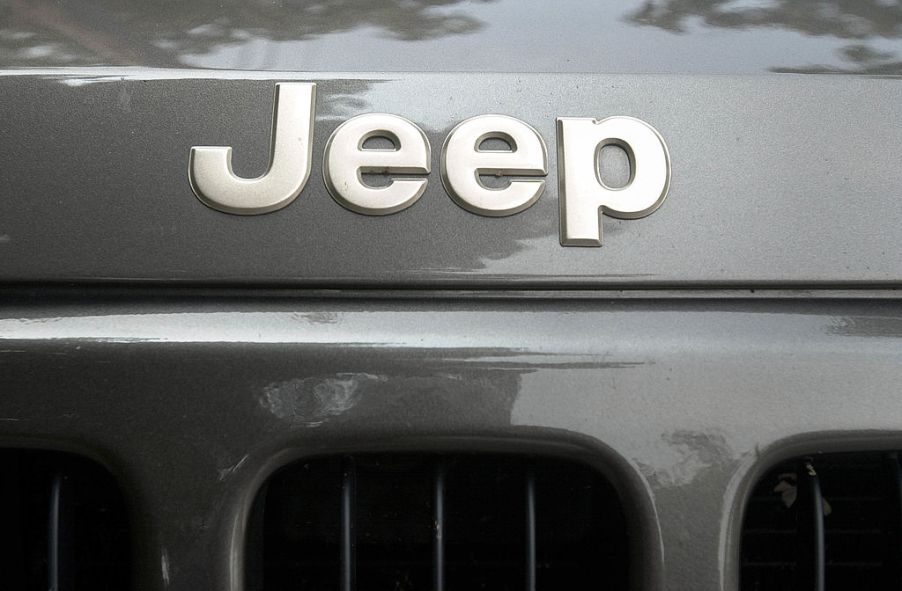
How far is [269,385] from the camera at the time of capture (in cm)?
77

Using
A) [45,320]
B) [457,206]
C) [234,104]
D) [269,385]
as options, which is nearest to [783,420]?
[457,206]

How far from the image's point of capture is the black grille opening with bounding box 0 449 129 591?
2.68 feet

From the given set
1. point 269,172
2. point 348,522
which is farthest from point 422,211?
point 348,522

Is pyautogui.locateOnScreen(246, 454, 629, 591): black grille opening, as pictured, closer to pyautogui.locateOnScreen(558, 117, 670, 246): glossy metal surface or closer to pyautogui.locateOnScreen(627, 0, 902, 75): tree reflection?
pyautogui.locateOnScreen(558, 117, 670, 246): glossy metal surface

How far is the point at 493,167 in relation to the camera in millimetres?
807

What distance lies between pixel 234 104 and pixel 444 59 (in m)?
0.23

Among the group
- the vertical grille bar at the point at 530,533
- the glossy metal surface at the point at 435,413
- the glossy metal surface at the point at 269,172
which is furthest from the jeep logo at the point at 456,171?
the vertical grille bar at the point at 530,533

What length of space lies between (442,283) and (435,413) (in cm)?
13

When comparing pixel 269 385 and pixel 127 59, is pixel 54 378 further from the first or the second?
pixel 127 59

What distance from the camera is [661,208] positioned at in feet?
2.66

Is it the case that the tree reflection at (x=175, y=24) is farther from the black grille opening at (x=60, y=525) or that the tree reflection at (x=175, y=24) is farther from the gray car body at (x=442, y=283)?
the black grille opening at (x=60, y=525)

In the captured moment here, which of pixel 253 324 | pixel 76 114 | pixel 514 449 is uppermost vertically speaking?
pixel 76 114

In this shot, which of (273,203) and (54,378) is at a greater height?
(273,203)

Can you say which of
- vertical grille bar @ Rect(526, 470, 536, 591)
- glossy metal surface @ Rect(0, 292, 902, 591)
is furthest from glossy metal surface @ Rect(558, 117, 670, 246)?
vertical grille bar @ Rect(526, 470, 536, 591)
